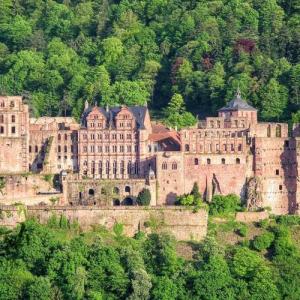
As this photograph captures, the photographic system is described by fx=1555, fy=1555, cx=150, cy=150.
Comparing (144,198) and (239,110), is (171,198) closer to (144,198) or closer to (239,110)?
(144,198)

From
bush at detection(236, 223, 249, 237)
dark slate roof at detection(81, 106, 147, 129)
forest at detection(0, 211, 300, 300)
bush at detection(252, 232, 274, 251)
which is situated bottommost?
forest at detection(0, 211, 300, 300)

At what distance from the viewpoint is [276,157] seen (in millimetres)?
95250

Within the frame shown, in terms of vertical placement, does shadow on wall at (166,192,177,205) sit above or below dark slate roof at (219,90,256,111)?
below

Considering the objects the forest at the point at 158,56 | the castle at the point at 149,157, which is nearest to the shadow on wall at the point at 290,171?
the castle at the point at 149,157

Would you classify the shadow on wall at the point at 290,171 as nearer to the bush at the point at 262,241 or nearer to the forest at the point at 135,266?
the bush at the point at 262,241

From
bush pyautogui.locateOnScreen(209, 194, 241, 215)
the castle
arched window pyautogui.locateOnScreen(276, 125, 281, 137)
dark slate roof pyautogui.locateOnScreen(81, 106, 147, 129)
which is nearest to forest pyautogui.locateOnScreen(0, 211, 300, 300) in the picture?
bush pyautogui.locateOnScreen(209, 194, 241, 215)

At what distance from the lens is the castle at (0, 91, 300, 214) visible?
93.9 meters

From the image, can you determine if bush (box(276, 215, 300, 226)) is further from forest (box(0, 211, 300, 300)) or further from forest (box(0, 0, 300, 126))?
forest (box(0, 0, 300, 126))

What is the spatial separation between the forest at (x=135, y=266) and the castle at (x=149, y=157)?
371cm

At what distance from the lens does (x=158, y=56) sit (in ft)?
412

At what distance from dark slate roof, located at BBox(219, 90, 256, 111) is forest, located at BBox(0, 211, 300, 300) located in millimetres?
12139

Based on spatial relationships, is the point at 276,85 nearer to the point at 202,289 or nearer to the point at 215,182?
the point at 215,182

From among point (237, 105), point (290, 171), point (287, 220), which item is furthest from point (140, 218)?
point (237, 105)

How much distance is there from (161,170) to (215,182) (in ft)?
11.1
